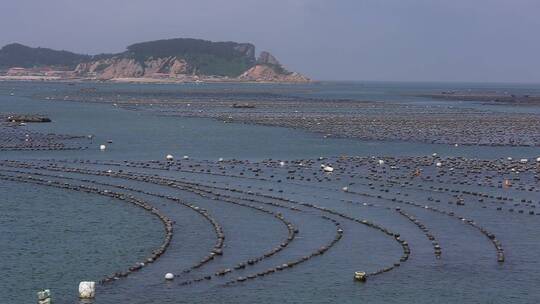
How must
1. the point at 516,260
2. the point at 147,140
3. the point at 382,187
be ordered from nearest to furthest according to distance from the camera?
the point at 516,260
the point at 382,187
the point at 147,140

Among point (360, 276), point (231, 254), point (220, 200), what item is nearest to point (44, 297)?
point (231, 254)

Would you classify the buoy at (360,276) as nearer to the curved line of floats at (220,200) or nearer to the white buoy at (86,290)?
the curved line of floats at (220,200)

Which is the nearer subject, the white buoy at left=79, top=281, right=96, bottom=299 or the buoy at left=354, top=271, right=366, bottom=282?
the white buoy at left=79, top=281, right=96, bottom=299

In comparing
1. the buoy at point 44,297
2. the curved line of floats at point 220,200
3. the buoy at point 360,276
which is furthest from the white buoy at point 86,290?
the buoy at point 360,276

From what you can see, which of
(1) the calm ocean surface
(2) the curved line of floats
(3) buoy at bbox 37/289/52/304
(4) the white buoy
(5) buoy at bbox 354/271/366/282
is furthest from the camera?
(2) the curved line of floats

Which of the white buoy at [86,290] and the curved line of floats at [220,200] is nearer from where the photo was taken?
the white buoy at [86,290]

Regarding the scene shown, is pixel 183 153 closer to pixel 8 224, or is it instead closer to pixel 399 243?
pixel 8 224

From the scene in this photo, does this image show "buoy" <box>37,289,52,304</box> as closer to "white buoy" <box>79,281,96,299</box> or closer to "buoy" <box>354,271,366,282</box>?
"white buoy" <box>79,281,96,299</box>

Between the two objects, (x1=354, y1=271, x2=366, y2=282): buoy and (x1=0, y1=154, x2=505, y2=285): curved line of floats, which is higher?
(x1=354, y1=271, x2=366, y2=282): buoy

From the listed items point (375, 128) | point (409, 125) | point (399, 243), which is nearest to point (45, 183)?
point (399, 243)

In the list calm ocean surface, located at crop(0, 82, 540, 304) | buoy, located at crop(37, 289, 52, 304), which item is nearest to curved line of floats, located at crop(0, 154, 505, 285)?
calm ocean surface, located at crop(0, 82, 540, 304)

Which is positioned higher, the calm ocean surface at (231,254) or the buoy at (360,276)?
the buoy at (360,276)
